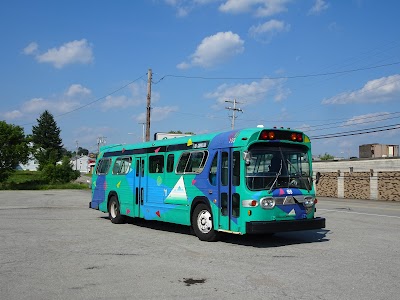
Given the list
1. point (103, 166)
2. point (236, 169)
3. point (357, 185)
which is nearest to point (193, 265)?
point (236, 169)

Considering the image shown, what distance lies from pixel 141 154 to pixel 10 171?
40714 mm

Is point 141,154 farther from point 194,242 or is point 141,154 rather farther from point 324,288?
point 324,288

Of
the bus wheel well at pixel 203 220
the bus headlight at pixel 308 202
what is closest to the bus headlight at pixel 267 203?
the bus headlight at pixel 308 202

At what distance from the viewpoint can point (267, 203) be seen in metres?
9.88

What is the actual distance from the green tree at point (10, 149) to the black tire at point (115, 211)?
123 ft

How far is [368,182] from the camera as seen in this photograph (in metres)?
41.1

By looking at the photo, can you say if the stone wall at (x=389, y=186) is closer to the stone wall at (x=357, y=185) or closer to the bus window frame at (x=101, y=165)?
the stone wall at (x=357, y=185)

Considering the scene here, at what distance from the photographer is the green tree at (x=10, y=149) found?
1946 inches

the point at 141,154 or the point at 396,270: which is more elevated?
the point at 141,154

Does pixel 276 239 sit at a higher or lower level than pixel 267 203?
lower

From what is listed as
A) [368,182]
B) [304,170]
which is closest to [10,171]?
[368,182]

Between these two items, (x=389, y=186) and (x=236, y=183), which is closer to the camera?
(x=236, y=183)

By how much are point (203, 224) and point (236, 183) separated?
170cm

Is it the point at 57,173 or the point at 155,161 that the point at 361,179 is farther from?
the point at 57,173
